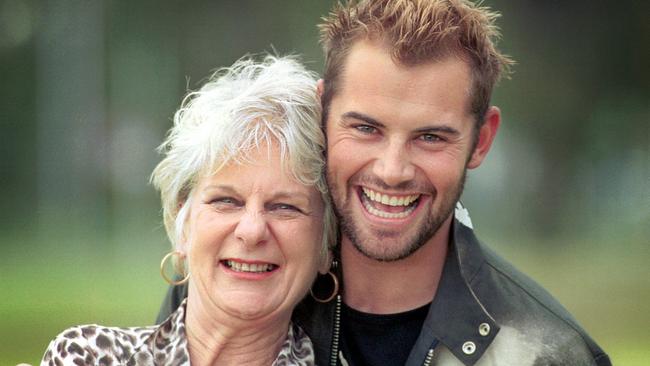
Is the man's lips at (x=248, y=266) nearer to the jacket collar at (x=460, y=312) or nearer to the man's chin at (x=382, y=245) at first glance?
the man's chin at (x=382, y=245)

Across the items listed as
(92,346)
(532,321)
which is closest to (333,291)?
(532,321)

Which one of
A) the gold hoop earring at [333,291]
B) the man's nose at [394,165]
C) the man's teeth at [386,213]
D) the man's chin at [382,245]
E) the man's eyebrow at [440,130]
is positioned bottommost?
the gold hoop earring at [333,291]

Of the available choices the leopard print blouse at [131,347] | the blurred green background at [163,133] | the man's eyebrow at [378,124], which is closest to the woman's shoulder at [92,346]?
the leopard print blouse at [131,347]

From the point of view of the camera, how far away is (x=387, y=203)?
3061mm

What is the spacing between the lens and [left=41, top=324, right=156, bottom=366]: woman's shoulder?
2.82 metres

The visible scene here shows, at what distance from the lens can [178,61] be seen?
10078 mm

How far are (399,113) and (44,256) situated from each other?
7.39 meters

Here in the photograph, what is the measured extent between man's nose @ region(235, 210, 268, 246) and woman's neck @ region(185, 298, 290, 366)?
0.25m

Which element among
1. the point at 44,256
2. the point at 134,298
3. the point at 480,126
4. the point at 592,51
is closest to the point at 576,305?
the point at 592,51

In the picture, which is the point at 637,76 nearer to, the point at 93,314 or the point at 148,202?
the point at 148,202

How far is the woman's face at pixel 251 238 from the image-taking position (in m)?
2.86

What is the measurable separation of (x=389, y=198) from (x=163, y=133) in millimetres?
7328

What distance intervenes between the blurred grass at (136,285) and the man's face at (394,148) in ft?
18.8

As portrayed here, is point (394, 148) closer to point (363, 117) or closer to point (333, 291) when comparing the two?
point (363, 117)
